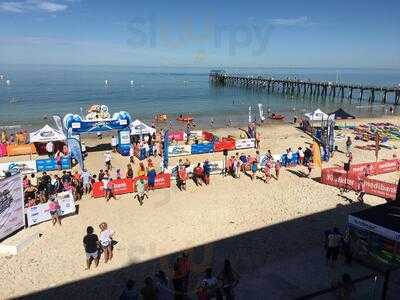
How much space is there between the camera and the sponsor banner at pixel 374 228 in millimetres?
10453

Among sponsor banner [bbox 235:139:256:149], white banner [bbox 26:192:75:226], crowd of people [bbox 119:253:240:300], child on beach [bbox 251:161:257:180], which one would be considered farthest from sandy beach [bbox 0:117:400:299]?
sponsor banner [bbox 235:139:256:149]

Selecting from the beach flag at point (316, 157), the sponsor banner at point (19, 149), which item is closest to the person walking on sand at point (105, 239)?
the beach flag at point (316, 157)

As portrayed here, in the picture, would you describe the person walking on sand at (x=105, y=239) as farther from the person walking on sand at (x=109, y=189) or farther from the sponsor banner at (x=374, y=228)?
the sponsor banner at (x=374, y=228)

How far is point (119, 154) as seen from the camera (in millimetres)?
25766

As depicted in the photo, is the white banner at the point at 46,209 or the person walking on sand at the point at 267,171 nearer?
the white banner at the point at 46,209

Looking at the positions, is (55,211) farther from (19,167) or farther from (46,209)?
(19,167)

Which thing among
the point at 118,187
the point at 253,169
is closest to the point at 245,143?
the point at 253,169

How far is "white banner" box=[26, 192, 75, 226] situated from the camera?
46.9ft

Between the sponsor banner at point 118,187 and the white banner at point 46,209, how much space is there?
1665mm

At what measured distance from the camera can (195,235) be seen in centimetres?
1364

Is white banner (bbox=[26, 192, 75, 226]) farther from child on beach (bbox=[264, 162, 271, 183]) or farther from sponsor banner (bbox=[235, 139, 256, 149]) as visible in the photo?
sponsor banner (bbox=[235, 139, 256, 149])

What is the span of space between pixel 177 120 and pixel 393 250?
36661 millimetres

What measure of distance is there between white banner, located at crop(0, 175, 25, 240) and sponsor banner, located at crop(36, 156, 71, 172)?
8217 mm

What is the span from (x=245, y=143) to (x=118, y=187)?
12079mm
